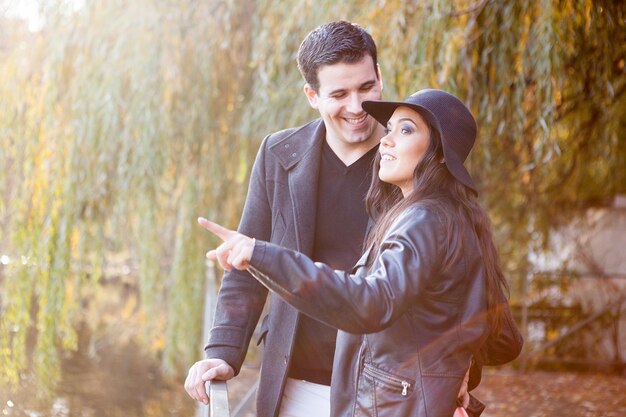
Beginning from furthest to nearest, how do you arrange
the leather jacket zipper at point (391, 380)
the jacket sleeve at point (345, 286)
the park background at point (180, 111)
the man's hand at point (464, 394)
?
the park background at point (180, 111)
the man's hand at point (464, 394)
the leather jacket zipper at point (391, 380)
the jacket sleeve at point (345, 286)

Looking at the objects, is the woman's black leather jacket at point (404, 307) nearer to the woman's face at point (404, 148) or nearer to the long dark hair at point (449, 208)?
the long dark hair at point (449, 208)

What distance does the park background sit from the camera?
4508mm

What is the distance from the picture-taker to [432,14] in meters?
4.49

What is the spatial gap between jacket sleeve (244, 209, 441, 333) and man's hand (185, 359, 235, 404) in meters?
0.64

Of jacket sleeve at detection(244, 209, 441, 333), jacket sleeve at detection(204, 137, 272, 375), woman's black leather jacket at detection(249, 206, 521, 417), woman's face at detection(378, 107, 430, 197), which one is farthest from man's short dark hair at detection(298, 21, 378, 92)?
jacket sleeve at detection(244, 209, 441, 333)

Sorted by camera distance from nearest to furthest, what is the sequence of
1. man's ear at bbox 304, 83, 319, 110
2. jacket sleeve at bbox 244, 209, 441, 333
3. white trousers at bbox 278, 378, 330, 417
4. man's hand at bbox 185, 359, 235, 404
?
jacket sleeve at bbox 244, 209, 441, 333
man's hand at bbox 185, 359, 235, 404
white trousers at bbox 278, 378, 330, 417
man's ear at bbox 304, 83, 319, 110

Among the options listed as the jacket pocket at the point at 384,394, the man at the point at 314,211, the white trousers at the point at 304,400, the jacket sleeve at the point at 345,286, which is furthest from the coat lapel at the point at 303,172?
the jacket sleeve at the point at 345,286

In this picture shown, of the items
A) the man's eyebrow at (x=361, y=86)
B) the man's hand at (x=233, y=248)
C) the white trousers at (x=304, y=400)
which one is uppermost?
the man's eyebrow at (x=361, y=86)

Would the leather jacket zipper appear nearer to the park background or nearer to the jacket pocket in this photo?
the jacket pocket

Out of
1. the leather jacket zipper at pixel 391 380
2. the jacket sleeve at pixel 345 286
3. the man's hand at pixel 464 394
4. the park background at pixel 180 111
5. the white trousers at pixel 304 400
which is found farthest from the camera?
the park background at pixel 180 111

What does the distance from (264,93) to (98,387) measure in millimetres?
4912

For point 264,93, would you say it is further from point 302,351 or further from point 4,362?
point 302,351

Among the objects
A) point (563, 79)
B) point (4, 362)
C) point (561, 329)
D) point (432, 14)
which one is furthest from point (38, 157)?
point (561, 329)

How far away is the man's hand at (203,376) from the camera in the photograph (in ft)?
7.00
